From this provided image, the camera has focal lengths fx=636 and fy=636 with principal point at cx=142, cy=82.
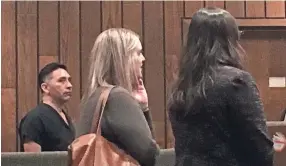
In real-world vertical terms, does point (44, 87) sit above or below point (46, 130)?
above

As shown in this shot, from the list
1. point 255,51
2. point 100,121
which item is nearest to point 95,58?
point 100,121

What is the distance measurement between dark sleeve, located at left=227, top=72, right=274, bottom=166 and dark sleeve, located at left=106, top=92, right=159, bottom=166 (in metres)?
0.40

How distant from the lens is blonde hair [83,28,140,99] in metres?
2.19

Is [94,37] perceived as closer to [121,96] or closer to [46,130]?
[46,130]

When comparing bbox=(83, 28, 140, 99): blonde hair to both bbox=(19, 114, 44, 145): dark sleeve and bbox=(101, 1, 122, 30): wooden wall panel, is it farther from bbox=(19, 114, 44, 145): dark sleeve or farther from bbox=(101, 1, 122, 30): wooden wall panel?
bbox=(101, 1, 122, 30): wooden wall panel

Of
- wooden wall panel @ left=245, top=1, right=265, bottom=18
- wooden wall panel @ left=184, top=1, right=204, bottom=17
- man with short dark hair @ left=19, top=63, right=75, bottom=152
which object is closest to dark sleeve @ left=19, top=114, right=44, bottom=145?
man with short dark hair @ left=19, top=63, right=75, bottom=152

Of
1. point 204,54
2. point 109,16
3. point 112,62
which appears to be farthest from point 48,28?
point 204,54

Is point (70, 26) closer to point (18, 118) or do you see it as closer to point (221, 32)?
point (18, 118)

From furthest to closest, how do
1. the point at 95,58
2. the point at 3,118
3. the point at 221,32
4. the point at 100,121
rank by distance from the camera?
the point at 3,118
the point at 95,58
the point at 100,121
the point at 221,32

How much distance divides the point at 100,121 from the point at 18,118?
9.74 feet

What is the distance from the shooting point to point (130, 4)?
16.9 feet

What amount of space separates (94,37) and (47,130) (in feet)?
5.45

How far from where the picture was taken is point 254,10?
17.0 ft

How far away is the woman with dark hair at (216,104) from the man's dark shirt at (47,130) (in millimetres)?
1770
